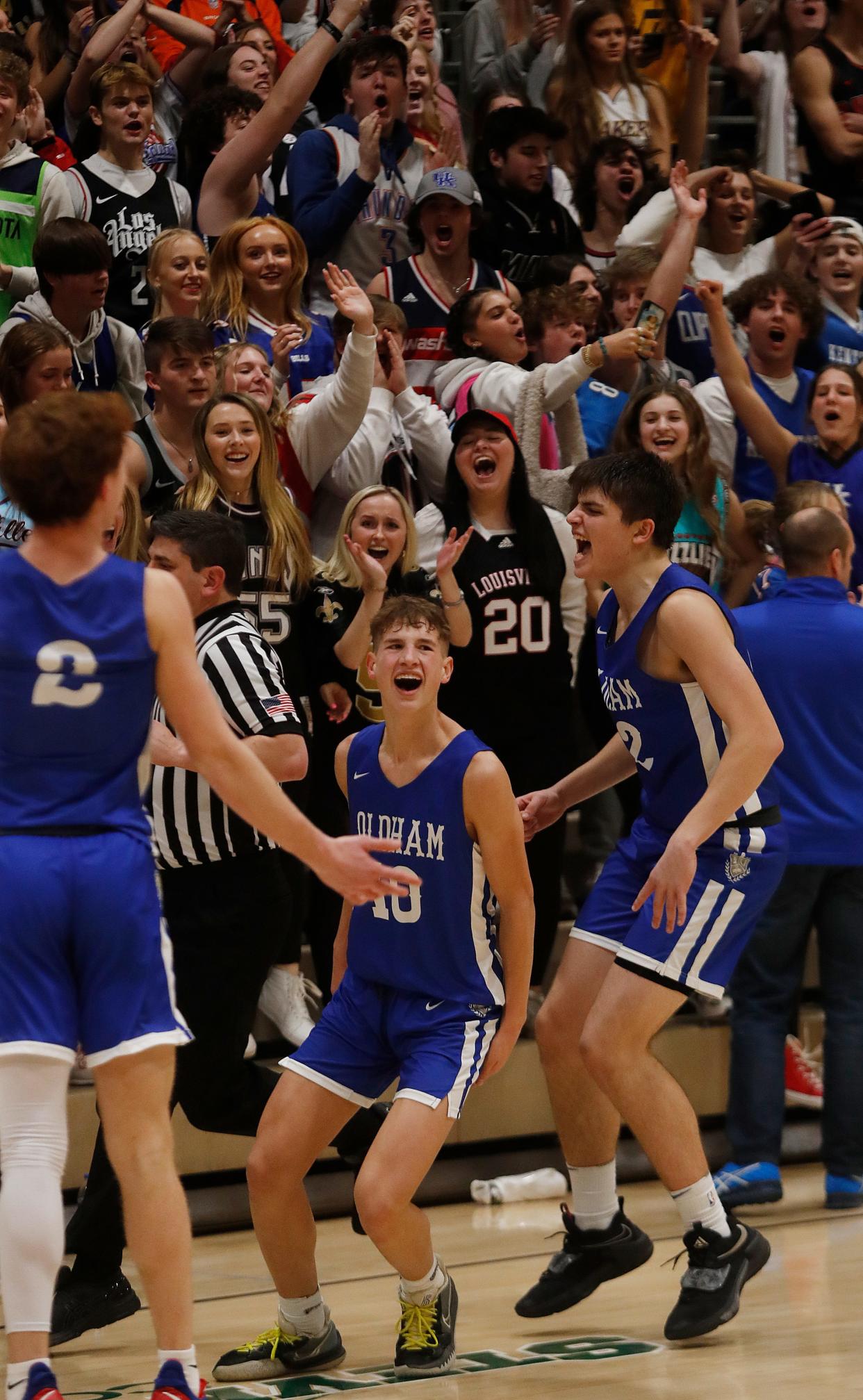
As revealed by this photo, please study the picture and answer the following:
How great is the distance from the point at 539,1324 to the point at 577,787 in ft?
4.14

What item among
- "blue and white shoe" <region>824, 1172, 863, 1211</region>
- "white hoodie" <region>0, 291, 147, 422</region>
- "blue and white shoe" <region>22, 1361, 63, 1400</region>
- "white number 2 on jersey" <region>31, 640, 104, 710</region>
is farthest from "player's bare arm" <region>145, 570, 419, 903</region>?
"white hoodie" <region>0, 291, 147, 422</region>

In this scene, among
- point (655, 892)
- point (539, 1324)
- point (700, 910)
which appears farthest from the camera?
point (539, 1324)

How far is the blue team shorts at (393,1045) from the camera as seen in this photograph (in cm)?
375

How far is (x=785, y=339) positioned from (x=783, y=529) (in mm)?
1533

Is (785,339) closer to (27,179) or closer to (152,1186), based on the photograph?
(27,179)

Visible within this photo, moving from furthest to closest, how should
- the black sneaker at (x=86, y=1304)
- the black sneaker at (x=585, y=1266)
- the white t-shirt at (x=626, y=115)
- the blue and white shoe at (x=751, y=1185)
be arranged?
the white t-shirt at (x=626, y=115) < the blue and white shoe at (x=751, y=1185) < the black sneaker at (x=585, y=1266) < the black sneaker at (x=86, y=1304)

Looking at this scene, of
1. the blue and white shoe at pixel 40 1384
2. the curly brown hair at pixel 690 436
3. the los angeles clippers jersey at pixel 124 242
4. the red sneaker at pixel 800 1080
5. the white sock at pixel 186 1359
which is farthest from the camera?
the los angeles clippers jersey at pixel 124 242

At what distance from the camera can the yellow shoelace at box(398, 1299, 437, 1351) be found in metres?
3.78

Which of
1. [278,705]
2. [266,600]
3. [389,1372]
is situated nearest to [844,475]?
[266,600]

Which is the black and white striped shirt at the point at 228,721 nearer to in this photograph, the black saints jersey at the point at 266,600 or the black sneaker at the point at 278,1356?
the black saints jersey at the point at 266,600

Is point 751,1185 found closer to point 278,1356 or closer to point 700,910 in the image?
point 700,910

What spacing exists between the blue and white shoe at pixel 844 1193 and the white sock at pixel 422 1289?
191cm

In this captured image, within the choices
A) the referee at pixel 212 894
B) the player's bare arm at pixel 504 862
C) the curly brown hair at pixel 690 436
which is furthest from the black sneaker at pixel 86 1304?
the curly brown hair at pixel 690 436

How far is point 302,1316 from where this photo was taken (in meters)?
3.85
